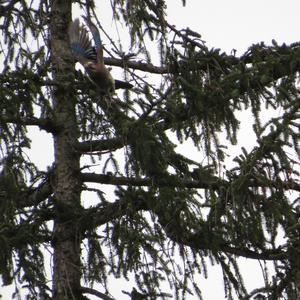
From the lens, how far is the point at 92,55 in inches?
235

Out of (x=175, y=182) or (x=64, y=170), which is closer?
(x=175, y=182)

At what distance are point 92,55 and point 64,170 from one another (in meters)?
1.00

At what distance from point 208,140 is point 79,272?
153 cm

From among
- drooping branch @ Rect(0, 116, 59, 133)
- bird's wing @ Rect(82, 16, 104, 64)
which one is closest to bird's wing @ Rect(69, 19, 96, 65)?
bird's wing @ Rect(82, 16, 104, 64)

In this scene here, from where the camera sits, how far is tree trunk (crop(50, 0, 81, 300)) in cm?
577

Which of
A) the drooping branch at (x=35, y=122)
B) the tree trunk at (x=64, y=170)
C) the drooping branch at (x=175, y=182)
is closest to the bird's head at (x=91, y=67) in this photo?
the tree trunk at (x=64, y=170)

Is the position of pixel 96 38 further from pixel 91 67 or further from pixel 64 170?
pixel 64 170

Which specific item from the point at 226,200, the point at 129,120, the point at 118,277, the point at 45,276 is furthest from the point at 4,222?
the point at 226,200

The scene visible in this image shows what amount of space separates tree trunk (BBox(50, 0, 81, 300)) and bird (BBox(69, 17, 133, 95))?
0.19 meters

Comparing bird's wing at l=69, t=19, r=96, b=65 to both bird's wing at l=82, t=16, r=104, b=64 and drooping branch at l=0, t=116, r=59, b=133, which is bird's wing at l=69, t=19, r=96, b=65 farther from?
drooping branch at l=0, t=116, r=59, b=133

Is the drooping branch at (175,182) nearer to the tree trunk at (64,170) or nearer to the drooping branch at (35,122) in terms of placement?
the tree trunk at (64,170)

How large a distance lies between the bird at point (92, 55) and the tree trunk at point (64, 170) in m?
0.19

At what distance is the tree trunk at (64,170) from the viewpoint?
5773 millimetres

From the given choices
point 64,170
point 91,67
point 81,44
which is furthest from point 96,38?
point 64,170
